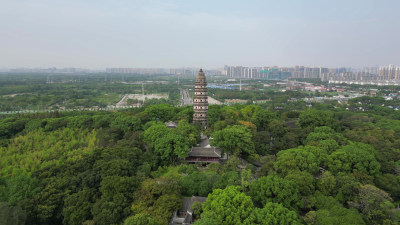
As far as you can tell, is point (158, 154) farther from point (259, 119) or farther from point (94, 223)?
point (259, 119)

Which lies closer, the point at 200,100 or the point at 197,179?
the point at 197,179

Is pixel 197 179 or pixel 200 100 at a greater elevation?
pixel 200 100

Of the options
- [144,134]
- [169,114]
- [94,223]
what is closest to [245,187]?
[94,223]

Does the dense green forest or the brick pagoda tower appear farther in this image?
the brick pagoda tower

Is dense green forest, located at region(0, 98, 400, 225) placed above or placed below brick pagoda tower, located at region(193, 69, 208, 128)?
below

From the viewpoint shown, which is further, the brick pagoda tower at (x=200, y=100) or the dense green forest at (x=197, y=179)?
the brick pagoda tower at (x=200, y=100)
